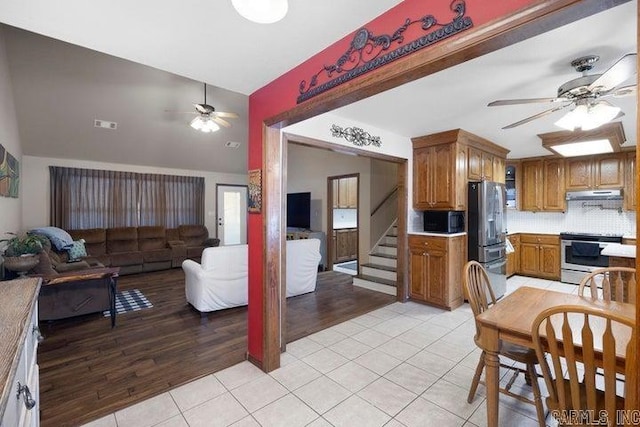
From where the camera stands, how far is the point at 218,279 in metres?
3.76

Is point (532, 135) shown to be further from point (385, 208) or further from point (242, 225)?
point (242, 225)

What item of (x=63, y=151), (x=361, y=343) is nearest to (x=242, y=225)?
(x=63, y=151)

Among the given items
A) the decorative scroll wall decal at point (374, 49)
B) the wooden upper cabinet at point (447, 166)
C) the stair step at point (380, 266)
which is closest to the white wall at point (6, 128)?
the decorative scroll wall decal at point (374, 49)

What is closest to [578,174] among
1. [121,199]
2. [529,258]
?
[529,258]

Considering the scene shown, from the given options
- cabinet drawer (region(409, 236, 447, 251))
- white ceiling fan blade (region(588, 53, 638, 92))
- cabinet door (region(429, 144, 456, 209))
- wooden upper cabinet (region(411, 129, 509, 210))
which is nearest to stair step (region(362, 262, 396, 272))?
cabinet drawer (region(409, 236, 447, 251))

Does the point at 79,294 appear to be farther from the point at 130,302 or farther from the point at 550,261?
the point at 550,261

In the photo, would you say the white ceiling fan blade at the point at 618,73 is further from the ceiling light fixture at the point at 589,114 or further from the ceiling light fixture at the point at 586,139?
the ceiling light fixture at the point at 586,139

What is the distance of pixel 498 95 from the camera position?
2695mm

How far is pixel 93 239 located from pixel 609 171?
30.8 feet

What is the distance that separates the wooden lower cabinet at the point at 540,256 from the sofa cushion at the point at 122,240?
7.88 metres

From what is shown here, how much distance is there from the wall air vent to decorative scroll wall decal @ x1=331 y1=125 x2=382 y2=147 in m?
4.37

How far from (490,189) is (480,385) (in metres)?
2.77

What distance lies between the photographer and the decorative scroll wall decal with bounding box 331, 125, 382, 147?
11.0 feet

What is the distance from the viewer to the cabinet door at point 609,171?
4.77 m
